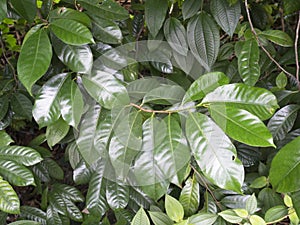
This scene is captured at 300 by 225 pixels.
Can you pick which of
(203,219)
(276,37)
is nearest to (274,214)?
(203,219)

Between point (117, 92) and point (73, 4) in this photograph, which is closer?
point (117, 92)

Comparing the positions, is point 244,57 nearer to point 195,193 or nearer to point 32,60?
point 195,193

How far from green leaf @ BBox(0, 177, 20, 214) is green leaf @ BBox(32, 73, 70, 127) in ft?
0.64

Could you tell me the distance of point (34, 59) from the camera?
76 centimetres

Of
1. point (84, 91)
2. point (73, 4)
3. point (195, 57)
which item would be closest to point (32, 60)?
point (84, 91)

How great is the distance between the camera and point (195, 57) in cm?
111

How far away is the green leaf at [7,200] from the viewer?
88 centimetres

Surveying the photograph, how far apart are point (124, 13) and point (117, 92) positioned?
221 mm

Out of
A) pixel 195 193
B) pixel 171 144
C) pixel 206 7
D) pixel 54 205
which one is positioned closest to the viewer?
pixel 171 144

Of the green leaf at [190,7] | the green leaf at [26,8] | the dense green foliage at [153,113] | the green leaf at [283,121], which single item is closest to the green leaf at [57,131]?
the dense green foliage at [153,113]

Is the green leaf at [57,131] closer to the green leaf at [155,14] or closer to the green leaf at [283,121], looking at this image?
the green leaf at [155,14]

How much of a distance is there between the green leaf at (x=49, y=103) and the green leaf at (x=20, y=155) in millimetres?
183

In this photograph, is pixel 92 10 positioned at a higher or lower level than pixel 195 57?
higher

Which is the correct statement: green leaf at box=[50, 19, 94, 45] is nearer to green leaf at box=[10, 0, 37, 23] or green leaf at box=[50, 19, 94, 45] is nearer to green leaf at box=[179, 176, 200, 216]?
green leaf at box=[10, 0, 37, 23]
